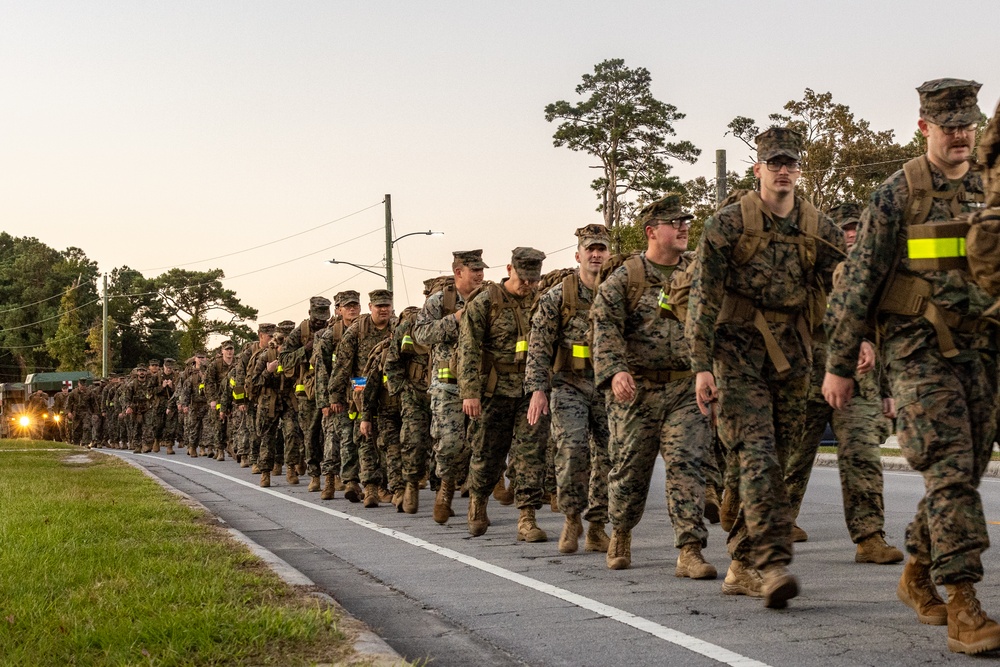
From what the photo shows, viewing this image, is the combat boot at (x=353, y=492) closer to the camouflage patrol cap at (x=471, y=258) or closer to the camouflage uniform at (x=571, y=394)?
the camouflage patrol cap at (x=471, y=258)

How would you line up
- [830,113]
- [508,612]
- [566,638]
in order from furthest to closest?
[830,113], [508,612], [566,638]

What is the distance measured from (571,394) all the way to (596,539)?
3.39 feet

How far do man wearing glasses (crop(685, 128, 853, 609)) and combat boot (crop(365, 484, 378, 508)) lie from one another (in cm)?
717

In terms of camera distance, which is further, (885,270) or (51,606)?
(51,606)

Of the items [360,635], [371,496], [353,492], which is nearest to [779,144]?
[360,635]

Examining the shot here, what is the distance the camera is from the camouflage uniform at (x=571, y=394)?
931cm

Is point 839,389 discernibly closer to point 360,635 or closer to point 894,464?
point 360,635

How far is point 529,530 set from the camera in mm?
10055

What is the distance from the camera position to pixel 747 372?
6.82 meters

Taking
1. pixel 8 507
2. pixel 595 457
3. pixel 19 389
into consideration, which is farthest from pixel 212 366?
pixel 19 389

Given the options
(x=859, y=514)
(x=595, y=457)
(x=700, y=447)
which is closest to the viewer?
(x=700, y=447)

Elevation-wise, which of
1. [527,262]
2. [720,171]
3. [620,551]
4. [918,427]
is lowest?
[620,551]

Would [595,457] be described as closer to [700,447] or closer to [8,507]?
[700,447]

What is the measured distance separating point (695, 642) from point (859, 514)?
290cm
